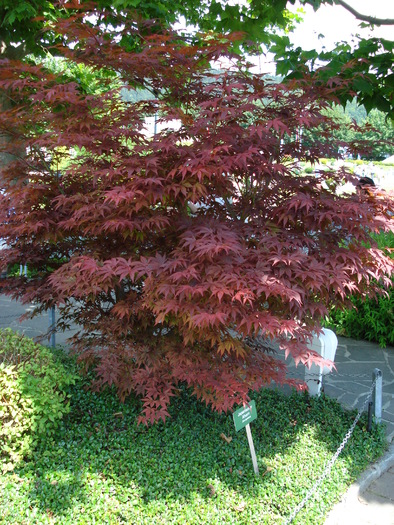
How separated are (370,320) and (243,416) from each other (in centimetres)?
380

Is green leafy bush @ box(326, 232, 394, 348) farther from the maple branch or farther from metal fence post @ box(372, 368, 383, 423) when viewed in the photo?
the maple branch

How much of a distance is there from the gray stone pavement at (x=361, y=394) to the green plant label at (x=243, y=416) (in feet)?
2.48

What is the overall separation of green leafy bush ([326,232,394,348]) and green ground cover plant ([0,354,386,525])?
97.4 inches

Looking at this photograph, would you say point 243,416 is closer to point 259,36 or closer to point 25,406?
point 25,406

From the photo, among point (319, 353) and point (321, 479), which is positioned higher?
point (319, 353)

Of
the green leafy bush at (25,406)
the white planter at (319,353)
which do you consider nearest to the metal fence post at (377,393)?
→ the white planter at (319,353)

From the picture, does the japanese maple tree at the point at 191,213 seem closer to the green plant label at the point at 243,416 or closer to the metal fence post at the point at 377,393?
the green plant label at the point at 243,416

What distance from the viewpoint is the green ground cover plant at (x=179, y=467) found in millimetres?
2795

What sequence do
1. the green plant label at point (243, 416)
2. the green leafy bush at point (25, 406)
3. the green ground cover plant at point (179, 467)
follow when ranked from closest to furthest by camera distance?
the green ground cover plant at point (179, 467) < the green plant label at point (243, 416) < the green leafy bush at point (25, 406)

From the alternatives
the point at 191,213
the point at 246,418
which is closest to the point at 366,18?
the point at 191,213

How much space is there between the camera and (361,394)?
488cm

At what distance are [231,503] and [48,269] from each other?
239 cm

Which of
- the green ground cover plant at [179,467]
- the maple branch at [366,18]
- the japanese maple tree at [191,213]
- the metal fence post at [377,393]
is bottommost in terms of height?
the green ground cover plant at [179,467]

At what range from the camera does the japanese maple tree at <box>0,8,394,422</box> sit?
2.86m
